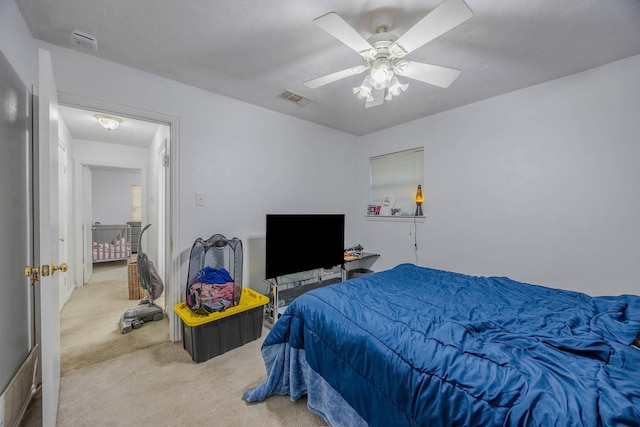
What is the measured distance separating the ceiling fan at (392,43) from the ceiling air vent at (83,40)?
1.50 meters

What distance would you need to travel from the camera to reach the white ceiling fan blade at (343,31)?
1.29m

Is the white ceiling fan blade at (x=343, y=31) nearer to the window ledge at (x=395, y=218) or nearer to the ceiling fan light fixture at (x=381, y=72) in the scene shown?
the ceiling fan light fixture at (x=381, y=72)

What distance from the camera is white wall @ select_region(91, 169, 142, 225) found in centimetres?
657

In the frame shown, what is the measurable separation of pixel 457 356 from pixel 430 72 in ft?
5.32

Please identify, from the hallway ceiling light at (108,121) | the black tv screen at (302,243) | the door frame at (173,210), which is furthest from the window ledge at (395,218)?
the hallway ceiling light at (108,121)

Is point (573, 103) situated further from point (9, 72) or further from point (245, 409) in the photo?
point (9, 72)

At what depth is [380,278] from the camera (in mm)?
2131

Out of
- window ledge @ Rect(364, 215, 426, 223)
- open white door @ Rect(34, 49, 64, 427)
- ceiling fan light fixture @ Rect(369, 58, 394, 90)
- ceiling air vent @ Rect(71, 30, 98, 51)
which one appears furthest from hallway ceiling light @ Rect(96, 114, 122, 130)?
window ledge @ Rect(364, 215, 426, 223)

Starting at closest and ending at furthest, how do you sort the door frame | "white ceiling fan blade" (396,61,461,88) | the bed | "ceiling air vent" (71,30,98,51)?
the bed, "white ceiling fan blade" (396,61,461,88), "ceiling air vent" (71,30,98,51), the door frame

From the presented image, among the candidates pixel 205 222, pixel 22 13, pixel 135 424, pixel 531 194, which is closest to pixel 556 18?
pixel 531 194

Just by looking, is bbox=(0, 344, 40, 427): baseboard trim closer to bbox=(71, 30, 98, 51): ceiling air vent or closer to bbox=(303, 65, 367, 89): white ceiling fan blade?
bbox=(71, 30, 98, 51): ceiling air vent

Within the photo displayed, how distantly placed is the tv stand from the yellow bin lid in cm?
23

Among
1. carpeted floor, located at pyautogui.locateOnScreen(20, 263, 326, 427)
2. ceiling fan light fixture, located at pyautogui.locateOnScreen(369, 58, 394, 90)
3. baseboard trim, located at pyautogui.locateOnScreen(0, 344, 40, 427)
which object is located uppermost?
ceiling fan light fixture, located at pyautogui.locateOnScreen(369, 58, 394, 90)

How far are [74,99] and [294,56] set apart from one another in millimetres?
1660
